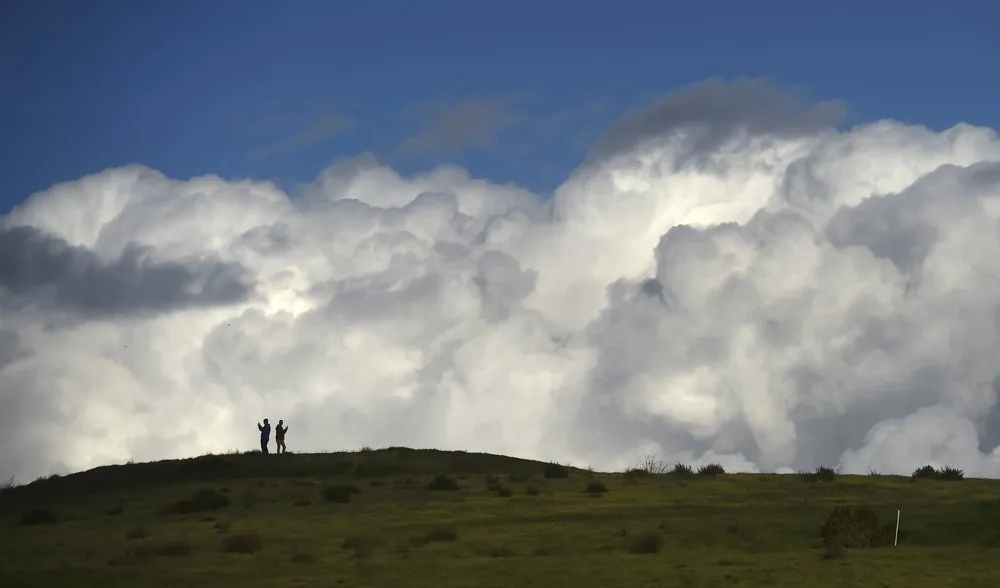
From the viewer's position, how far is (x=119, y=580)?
31.2m

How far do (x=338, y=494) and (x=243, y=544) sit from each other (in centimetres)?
1374

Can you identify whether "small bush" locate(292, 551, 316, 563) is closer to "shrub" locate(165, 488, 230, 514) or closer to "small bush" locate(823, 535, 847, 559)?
"small bush" locate(823, 535, 847, 559)

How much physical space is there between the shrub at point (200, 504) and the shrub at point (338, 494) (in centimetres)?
378

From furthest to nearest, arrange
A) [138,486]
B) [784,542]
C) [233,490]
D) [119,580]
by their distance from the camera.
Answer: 1. [138,486]
2. [233,490]
3. [784,542]
4. [119,580]

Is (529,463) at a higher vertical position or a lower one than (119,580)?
higher

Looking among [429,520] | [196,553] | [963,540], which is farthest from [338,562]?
[963,540]

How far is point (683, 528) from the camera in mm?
40750

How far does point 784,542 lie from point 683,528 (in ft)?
12.4

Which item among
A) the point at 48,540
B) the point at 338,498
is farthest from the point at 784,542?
the point at 48,540

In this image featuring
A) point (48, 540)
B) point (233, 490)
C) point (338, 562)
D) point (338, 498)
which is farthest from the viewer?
point (233, 490)

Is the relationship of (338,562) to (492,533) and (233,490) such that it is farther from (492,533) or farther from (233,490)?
(233,490)

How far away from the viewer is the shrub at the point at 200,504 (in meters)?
49.9

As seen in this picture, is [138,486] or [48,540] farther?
[138,486]

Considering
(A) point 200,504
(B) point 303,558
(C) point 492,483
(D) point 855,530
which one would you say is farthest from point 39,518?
(D) point 855,530
